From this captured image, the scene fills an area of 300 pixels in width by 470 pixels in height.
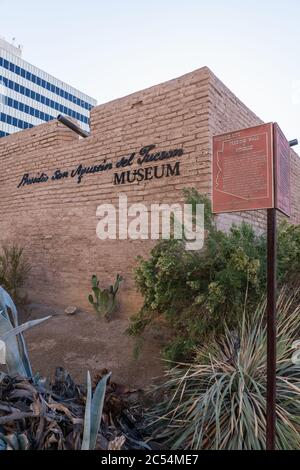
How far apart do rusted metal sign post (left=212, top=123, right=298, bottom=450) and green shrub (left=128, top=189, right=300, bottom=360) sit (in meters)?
1.09

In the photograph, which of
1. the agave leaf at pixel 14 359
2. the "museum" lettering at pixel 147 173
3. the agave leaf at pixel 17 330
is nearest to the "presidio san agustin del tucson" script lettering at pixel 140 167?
the "museum" lettering at pixel 147 173

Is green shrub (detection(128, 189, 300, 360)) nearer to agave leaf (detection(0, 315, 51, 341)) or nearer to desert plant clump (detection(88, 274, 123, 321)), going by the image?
agave leaf (detection(0, 315, 51, 341))

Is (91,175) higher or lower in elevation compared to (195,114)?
lower

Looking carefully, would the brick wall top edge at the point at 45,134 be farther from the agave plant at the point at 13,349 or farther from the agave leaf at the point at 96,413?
the agave leaf at the point at 96,413

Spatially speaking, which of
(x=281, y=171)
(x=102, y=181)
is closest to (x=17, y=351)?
(x=281, y=171)

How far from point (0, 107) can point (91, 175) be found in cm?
4773

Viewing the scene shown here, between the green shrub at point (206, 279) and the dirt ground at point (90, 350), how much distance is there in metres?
0.39

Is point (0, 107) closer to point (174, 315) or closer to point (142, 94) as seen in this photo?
point (142, 94)

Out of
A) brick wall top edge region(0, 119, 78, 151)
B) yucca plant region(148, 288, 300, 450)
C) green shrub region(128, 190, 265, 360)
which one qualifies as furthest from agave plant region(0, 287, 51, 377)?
brick wall top edge region(0, 119, 78, 151)

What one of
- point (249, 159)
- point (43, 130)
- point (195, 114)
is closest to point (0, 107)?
point (43, 130)

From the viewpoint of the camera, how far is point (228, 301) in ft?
11.5

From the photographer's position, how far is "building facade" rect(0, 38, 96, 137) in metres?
48.1

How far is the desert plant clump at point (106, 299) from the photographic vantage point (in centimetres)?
588
